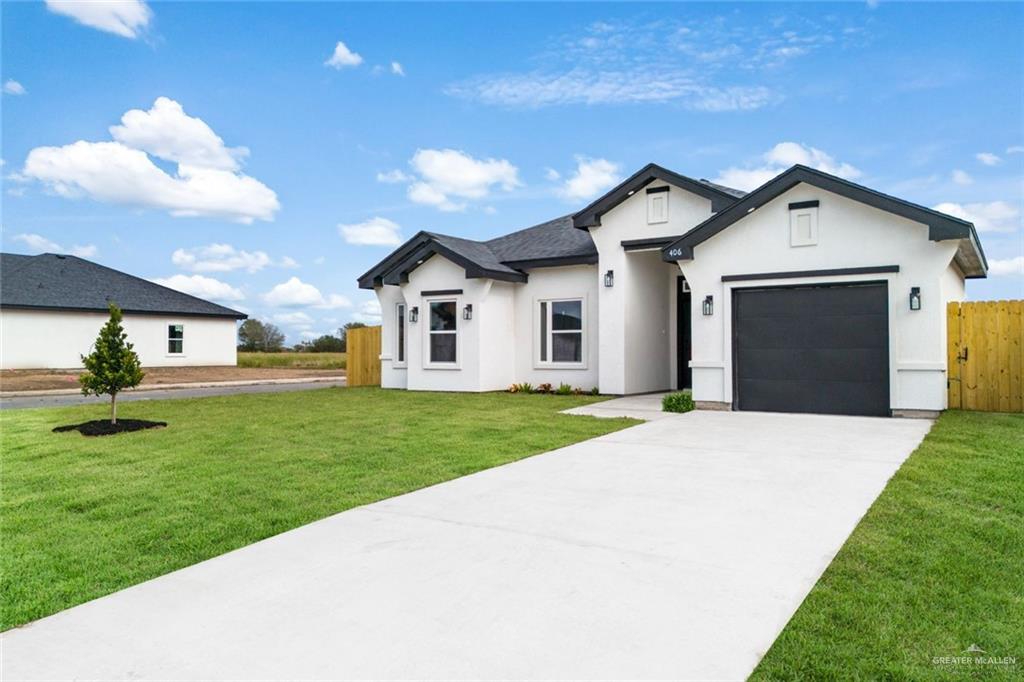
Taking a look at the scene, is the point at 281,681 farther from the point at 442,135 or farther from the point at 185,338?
the point at 185,338

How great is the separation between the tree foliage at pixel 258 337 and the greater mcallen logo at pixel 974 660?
47815 millimetres

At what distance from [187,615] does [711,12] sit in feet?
48.6

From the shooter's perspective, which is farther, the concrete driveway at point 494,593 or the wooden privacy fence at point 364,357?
the wooden privacy fence at point 364,357

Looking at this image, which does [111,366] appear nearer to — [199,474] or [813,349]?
[199,474]

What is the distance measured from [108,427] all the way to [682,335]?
1313 cm

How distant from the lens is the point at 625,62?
15.1 m

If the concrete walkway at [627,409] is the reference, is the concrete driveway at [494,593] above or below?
below

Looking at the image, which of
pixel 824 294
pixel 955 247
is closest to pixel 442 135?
pixel 824 294

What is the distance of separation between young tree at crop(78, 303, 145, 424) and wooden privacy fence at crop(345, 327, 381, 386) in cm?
1028

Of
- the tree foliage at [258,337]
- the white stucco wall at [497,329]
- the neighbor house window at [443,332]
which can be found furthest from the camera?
the tree foliage at [258,337]

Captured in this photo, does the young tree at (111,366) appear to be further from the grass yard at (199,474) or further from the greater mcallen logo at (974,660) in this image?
the greater mcallen logo at (974,660)

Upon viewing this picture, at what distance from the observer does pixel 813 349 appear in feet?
36.4

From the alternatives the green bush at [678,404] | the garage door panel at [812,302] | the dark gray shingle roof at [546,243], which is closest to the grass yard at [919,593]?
the garage door panel at [812,302]

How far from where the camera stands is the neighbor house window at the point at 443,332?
16922 millimetres
